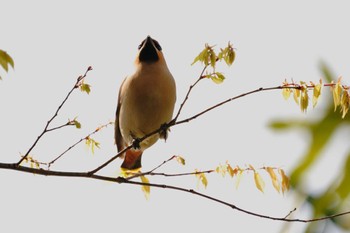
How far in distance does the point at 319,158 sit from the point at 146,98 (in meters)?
4.43

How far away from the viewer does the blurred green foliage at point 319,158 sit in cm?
74

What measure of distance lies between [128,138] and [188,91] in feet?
8.32

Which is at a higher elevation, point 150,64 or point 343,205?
point 150,64

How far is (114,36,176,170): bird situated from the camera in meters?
5.12

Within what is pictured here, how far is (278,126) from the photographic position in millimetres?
793

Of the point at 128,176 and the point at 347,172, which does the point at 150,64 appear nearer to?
the point at 128,176

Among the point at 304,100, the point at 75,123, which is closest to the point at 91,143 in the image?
the point at 75,123

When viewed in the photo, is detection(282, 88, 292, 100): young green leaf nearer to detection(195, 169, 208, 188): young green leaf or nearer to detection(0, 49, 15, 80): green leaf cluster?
detection(195, 169, 208, 188): young green leaf

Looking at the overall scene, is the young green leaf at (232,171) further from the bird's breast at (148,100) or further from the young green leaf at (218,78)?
the bird's breast at (148,100)

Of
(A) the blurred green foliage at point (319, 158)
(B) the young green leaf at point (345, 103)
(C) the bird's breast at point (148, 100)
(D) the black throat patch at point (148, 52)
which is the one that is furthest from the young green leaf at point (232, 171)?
(D) the black throat patch at point (148, 52)

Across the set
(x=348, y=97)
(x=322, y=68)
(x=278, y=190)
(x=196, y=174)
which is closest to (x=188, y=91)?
(x=196, y=174)

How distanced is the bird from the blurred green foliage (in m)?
4.03

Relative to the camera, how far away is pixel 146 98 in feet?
16.8

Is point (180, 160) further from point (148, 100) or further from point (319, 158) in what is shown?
point (319, 158)
